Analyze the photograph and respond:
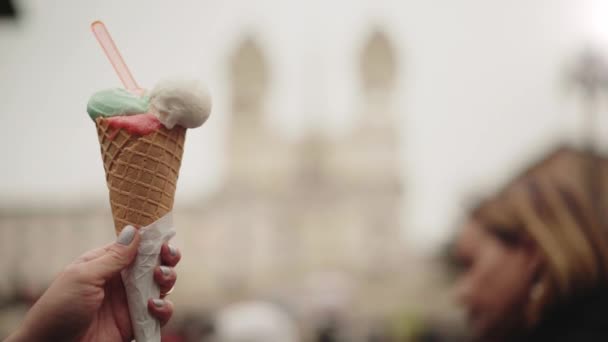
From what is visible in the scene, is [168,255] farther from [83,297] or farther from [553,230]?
[553,230]

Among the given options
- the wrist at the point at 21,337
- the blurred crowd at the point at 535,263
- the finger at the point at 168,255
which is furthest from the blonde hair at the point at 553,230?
the wrist at the point at 21,337

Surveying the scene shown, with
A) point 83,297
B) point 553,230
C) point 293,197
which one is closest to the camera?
point 83,297

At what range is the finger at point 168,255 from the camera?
121 centimetres

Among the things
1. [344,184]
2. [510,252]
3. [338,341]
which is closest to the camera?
[510,252]

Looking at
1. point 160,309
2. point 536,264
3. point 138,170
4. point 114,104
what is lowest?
point 536,264

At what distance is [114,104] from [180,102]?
0.13 m

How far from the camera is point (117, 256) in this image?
116 cm

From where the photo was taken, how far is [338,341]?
577cm

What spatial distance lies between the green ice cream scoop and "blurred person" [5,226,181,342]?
220mm

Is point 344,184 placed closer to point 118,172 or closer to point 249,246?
point 249,246

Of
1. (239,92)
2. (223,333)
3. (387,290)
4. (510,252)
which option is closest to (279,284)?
(387,290)

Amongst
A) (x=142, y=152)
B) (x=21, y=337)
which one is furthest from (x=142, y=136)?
(x=21, y=337)

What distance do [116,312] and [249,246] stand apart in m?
21.5

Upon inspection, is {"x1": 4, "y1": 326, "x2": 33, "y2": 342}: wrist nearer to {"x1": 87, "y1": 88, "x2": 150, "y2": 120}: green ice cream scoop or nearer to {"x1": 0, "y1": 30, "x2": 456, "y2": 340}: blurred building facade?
{"x1": 87, "y1": 88, "x2": 150, "y2": 120}: green ice cream scoop
